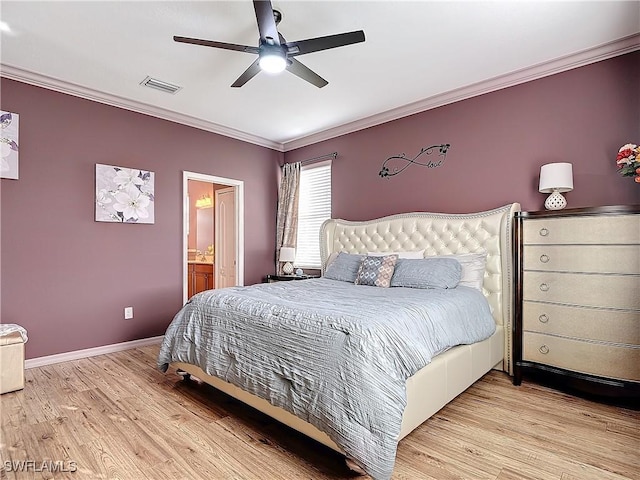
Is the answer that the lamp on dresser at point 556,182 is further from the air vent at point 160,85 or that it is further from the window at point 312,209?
the air vent at point 160,85

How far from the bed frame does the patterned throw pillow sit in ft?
1.75

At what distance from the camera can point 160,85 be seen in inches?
140

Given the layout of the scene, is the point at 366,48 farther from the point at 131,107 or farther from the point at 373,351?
the point at 131,107

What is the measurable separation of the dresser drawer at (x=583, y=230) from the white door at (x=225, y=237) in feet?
12.5

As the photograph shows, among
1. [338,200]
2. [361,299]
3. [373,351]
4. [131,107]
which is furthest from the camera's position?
[338,200]

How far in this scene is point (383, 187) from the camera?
4426 mm

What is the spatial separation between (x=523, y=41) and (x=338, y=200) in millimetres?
2712

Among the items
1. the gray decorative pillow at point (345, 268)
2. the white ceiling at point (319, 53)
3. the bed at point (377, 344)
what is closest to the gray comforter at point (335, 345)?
the bed at point (377, 344)

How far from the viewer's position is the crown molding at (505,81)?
2832 millimetres

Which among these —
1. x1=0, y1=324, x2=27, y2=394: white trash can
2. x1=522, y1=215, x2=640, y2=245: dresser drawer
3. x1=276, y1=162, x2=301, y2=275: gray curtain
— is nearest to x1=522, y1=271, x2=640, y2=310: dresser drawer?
x1=522, y1=215, x2=640, y2=245: dresser drawer

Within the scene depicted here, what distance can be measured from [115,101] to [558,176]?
4.35 m

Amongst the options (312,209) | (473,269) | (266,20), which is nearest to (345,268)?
(473,269)

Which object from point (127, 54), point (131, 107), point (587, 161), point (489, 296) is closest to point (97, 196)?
point (131, 107)

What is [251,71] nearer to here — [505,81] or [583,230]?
[505,81]
